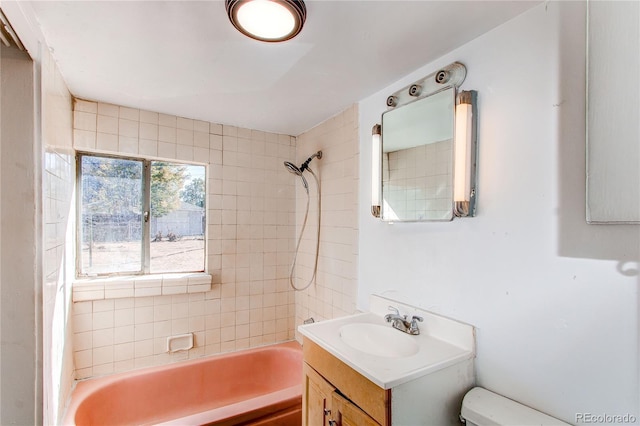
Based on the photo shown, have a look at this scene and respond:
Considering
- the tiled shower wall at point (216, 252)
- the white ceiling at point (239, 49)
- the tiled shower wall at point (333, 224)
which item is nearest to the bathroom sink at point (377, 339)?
the tiled shower wall at point (333, 224)

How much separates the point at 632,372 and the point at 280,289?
7.10 ft

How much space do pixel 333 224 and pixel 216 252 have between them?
96 cm

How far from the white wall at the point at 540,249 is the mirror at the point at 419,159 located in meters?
0.12

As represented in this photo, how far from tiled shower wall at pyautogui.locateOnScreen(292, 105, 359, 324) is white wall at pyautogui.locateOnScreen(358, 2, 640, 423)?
0.71 metres

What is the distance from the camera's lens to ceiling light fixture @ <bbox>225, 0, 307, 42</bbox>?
99cm

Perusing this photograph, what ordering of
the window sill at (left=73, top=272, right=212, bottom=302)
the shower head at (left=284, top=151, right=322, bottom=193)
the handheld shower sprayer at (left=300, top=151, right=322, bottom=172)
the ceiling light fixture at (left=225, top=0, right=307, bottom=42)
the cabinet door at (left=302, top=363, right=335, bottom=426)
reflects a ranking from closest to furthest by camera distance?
the ceiling light fixture at (left=225, top=0, right=307, bottom=42), the cabinet door at (left=302, top=363, right=335, bottom=426), the window sill at (left=73, top=272, right=212, bottom=302), the handheld shower sprayer at (left=300, top=151, right=322, bottom=172), the shower head at (left=284, top=151, right=322, bottom=193)

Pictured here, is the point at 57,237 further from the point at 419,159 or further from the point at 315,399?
the point at 419,159

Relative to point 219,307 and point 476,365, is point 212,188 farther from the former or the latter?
point 476,365

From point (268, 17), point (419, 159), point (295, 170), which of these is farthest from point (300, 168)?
point (268, 17)

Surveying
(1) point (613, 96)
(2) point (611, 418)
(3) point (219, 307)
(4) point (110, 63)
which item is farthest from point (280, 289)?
(1) point (613, 96)

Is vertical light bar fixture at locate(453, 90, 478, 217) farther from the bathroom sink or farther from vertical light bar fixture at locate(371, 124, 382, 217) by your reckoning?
the bathroom sink

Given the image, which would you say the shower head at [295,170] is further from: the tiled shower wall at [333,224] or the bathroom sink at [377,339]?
the bathroom sink at [377,339]

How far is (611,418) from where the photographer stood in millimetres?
844

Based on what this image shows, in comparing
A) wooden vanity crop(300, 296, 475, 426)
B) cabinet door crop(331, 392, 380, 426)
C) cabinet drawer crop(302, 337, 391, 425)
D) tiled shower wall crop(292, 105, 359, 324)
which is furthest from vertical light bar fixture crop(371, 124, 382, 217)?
cabinet door crop(331, 392, 380, 426)
